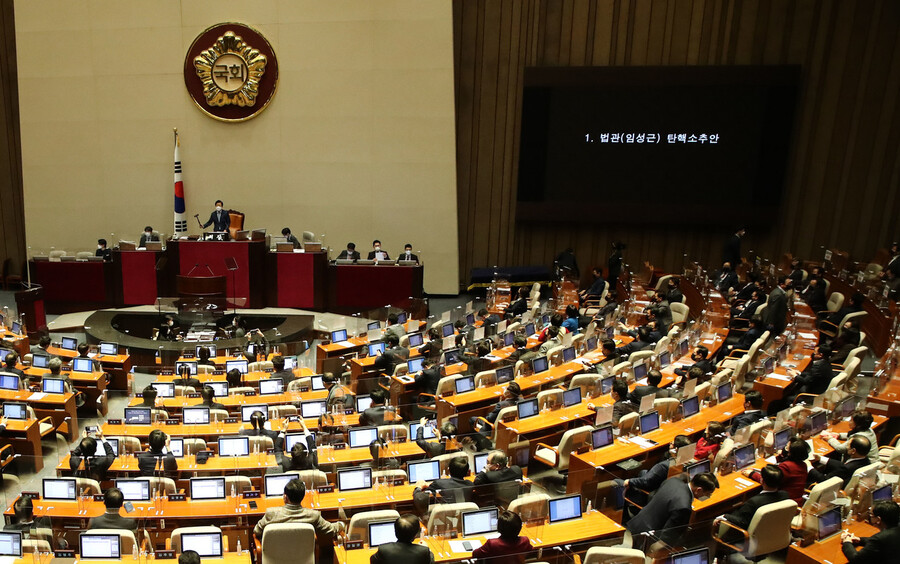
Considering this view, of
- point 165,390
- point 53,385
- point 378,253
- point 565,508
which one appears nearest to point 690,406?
point 565,508

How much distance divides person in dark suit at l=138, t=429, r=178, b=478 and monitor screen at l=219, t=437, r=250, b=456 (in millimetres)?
540

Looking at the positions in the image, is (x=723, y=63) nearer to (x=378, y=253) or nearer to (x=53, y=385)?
(x=378, y=253)

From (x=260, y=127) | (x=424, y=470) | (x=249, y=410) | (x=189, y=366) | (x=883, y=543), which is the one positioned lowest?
(x=189, y=366)

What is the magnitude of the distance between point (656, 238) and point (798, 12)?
6226 mm

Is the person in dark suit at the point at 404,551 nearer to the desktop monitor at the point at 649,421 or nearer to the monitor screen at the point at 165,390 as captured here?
the desktop monitor at the point at 649,421

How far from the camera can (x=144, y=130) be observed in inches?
684

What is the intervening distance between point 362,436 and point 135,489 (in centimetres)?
239

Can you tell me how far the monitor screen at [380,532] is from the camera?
570 centimetres

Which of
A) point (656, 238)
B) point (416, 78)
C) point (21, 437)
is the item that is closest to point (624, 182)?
point (656, 238)

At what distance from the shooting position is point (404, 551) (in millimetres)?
4801

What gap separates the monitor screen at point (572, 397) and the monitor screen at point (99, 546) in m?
5.43

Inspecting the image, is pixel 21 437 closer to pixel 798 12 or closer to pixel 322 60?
pixel 322 60

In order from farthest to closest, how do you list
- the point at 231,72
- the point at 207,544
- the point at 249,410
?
the point at 231,72 < the point at 249,410 < the point at 207,544

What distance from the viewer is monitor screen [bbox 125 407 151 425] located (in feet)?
27.5
